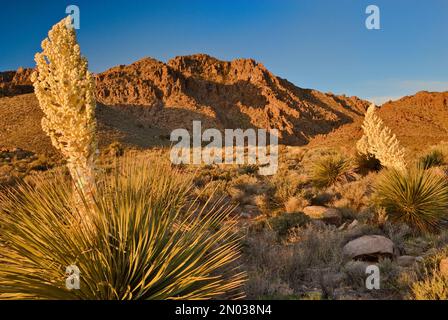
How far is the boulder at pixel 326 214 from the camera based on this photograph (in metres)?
8.19

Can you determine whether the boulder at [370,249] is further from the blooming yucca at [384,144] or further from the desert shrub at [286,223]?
the blooming yucca at [384,144]

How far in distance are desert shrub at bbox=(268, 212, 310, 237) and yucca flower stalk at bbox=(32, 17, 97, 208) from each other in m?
4.90

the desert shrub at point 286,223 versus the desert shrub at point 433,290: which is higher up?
the desert shrub at point 286,223

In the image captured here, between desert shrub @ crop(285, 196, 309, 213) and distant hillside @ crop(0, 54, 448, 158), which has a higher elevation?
distant hillside @ crop(0, 54, 448, 158)

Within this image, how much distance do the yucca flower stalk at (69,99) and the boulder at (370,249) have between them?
411cm

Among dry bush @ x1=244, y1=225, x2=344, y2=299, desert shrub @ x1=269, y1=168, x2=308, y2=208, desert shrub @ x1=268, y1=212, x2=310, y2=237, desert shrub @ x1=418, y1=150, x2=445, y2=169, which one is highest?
desert shrub @ x1=418, y1=150, x2=445, y2=169

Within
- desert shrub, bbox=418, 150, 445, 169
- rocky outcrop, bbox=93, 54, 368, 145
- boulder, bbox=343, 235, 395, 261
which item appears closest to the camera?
boulder, bbox=343, 235, 395, 261

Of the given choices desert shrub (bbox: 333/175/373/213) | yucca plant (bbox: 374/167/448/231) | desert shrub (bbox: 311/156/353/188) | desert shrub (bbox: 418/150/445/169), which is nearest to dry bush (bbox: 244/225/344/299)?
yucca plant (bbox: 374/167/448/231)

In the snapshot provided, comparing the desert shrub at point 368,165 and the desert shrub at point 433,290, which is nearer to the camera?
the desert shrub at point 433,290

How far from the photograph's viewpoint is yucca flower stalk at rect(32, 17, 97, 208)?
3131 mm

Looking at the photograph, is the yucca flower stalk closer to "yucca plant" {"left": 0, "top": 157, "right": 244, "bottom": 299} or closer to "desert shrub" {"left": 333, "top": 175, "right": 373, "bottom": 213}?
"yucca plant" {"left": 0, "top": 157, "right": 244, "bottom": 299}

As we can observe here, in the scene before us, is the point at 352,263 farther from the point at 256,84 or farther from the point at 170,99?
the point at 256,84

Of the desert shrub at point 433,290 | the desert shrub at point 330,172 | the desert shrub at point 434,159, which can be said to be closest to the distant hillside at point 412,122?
the desert shrub at point 434,159

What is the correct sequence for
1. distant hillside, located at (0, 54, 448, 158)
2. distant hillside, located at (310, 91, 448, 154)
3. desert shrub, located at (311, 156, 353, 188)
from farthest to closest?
distant hillside, located at (0, 54, 448, 158)
distant hillside, located at (310, 91, 448, 154)
desert shrub, located at (311, 156, 353, 188)
